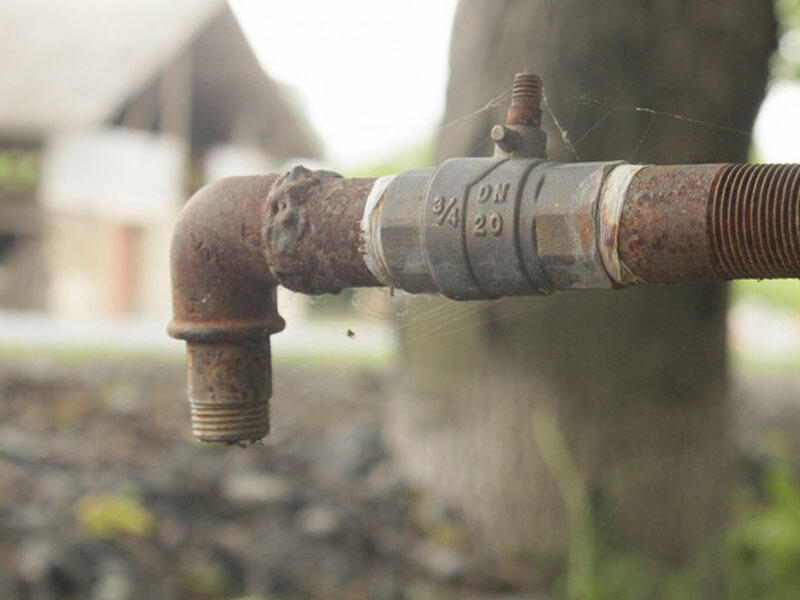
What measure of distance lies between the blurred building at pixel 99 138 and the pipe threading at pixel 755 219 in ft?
43.5

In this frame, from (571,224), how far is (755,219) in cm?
25

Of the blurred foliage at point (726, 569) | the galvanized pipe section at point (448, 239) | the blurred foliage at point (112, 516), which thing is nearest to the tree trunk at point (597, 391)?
the blurred foliage at point (726, 569)

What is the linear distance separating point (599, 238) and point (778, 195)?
239 millimetres

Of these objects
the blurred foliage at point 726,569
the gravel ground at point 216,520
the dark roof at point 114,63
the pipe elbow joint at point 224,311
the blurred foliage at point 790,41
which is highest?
the dark roof at point 114,63

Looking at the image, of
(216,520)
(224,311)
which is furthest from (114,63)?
(224,311)

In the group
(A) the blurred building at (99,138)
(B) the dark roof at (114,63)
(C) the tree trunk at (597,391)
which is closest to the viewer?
(C) the tree trunk at (597,391)

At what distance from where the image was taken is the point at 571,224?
143 cm

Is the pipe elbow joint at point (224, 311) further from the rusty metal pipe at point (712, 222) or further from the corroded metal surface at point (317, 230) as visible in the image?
the rusty metal pipe at point (712, 222)

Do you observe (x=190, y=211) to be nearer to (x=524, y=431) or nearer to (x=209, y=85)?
(x=524, y=431)

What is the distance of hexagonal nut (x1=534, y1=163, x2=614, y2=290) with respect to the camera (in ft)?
4.69

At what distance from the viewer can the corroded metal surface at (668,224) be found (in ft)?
4.44

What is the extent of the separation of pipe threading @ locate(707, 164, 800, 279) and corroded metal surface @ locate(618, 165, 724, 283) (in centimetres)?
2

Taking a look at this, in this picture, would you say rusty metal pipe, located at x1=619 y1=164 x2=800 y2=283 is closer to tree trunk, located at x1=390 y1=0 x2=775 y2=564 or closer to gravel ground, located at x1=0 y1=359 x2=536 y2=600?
tree trunk, located at x1=390 y1=0 x2=775 y2=564

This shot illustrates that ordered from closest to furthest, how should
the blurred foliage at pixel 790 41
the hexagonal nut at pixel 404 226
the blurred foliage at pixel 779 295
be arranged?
the hexagonal nut at pixel 404 226 < the blurred foliage at pixel 790 41 < the blurred foliage at pixel 779 295
